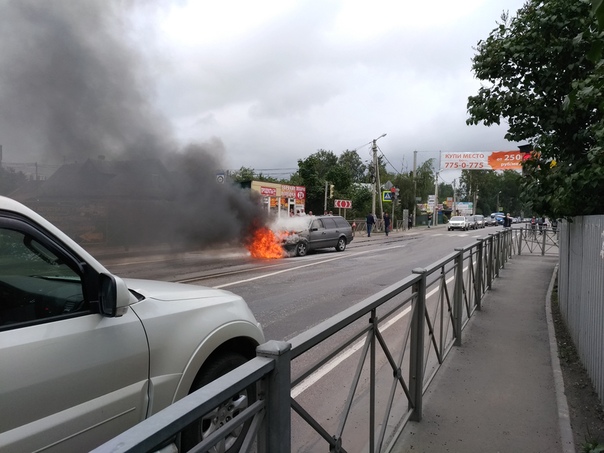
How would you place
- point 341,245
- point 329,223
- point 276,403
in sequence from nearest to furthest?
1. point 276,403
2. point 329,223
3. point 341,245

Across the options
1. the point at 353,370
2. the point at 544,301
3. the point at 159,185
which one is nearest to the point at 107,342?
the point at 353,370

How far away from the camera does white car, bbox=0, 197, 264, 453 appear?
180 centimetres

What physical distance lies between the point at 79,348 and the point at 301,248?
15.2 meters

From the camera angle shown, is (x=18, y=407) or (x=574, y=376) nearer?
(x=18, y=407)

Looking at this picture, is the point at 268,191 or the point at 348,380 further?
the point at 268,191

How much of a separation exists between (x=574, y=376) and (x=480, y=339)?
4.26ft

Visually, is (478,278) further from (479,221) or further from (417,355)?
(479,221)

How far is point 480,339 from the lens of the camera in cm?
585

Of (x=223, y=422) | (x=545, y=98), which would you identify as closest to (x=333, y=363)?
(x=223, y=422)

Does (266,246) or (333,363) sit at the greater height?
(333,363)

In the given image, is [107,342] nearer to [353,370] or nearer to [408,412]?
[353,370]

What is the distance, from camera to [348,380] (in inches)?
102

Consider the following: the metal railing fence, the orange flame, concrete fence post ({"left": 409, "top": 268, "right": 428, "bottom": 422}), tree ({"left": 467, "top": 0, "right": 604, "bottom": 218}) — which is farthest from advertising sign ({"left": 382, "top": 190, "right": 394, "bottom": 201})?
concrete fence post ({"left": 409, "top": 268, "right": 428, "bottom": 422})

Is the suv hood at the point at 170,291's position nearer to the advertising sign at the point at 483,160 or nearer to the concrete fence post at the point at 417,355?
the concrete fence post at the point at 417,355
